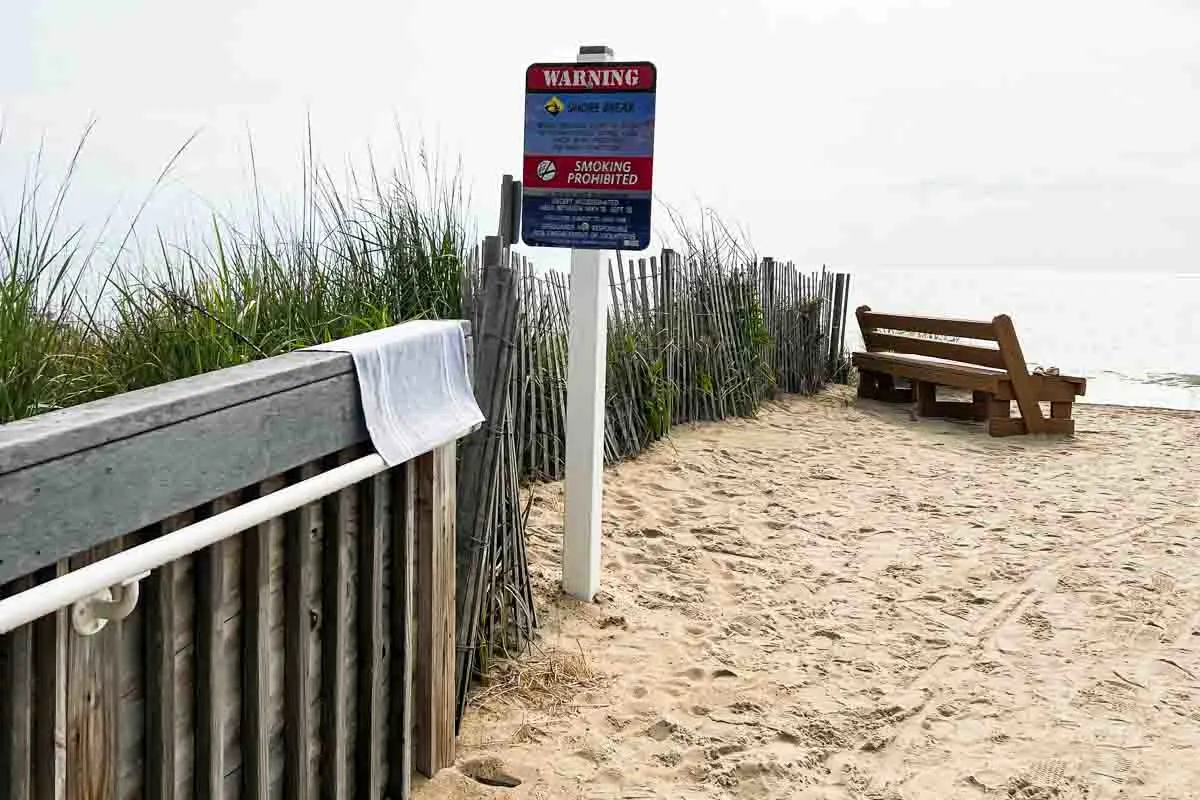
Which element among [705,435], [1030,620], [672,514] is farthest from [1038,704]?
[705,435]

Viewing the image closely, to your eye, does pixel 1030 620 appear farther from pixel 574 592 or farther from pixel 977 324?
pixel 977 324

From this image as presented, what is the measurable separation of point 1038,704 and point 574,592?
167 centimetres

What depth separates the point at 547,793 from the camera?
9.32 feet

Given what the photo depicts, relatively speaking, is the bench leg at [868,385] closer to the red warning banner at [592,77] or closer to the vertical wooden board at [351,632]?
Result: the red warning banner at [592,77]

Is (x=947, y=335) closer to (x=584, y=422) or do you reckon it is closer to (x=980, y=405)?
(x=980, y=405)

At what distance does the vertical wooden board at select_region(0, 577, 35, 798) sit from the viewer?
155cm

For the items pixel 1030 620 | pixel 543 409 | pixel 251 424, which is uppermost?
pixel 251 424

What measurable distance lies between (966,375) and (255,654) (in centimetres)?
734

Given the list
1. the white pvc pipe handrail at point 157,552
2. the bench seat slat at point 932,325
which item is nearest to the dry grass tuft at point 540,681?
the white pvc pipe handrail at point 157,552

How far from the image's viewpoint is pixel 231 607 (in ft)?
6.68

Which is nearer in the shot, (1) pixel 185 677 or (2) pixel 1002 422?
(1) pixel 185 677

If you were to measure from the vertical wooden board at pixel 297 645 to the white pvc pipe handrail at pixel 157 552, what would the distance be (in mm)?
103

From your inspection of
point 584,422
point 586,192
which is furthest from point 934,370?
point 586,192

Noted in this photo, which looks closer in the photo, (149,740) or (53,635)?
(53,635)
